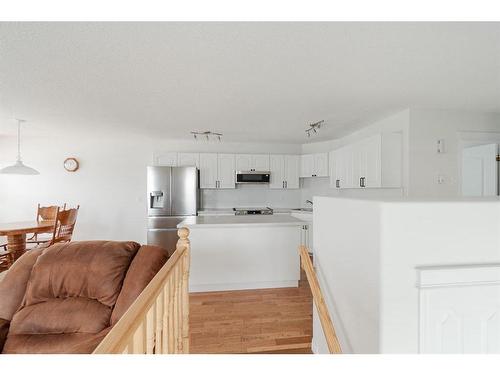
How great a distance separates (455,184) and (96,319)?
4.10m

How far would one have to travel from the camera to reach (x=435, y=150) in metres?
2.87

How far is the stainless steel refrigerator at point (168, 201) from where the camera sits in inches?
160

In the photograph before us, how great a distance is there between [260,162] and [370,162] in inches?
86.3

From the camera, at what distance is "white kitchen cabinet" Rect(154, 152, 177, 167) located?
176 inches

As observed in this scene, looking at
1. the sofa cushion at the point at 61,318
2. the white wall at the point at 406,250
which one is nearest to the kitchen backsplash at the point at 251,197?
the sofa cushion at the point at 61,318

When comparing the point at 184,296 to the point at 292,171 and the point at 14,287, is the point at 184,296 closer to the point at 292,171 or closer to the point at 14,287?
the point at 14,287

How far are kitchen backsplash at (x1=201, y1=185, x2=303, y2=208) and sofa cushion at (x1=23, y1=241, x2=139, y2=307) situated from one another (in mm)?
3437

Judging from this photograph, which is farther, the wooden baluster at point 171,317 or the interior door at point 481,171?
the interior door at point 481,171

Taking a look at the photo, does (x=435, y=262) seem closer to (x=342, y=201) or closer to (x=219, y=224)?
(x=342, y=201)

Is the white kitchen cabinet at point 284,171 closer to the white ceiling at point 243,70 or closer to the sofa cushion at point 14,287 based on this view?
the white ceiling at point 243,70

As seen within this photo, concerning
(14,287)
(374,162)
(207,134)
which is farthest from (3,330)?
(374,162)

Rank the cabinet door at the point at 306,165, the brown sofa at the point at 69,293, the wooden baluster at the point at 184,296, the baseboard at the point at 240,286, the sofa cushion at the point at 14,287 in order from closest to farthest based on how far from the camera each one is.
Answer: the brown sofa at the point at 69,293
the sofa cushion at the point at 14,287
the wooden baluster at the point at 184,296
the baseboard at the point at 240,286
the cabinet door at the point at 306,165

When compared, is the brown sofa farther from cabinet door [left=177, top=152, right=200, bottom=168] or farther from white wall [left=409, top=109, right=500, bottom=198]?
white wall [left=409, top=109, right=500, bottom=198]
